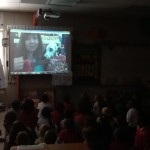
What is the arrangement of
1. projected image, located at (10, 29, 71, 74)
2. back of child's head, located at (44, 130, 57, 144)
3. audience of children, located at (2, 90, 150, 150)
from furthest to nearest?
projected image, located at (10, 29, 71, 74), back of child's head, located at (44, 130, 57, 144), audience of children, located at (2, 90, 150, 150)

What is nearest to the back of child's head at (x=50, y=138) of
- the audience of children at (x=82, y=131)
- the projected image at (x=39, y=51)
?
the audience of children at (x=82, y=131)

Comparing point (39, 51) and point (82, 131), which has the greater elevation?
point (39, 51)

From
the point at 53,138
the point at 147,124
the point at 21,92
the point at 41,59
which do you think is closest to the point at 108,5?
the point at 41,59

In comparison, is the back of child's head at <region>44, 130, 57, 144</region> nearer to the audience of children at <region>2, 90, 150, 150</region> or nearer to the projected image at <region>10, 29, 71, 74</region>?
the audience of children at <region>2, 90, 150, 150</region>

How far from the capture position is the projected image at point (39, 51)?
276 inches

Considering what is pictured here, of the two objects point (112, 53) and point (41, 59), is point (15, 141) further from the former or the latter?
point (112, 53)

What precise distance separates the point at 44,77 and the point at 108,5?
2147 mm

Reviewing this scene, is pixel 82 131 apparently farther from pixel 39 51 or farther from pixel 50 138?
pixel 39 51

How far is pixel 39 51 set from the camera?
7.20m

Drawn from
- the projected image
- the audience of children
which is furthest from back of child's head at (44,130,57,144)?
the projected image

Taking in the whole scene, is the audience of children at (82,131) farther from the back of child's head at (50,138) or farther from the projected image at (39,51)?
the projected image at (39,51)

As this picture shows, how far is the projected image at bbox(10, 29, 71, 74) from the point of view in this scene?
700 centimetres

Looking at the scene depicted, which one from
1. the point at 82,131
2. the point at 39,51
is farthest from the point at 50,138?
the point at 39,51

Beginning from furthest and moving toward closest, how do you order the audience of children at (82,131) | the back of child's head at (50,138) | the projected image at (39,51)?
1. the projected image at (39,51)
2. the back of child's head at (50,138)
3. the audience of children at (82,131)
